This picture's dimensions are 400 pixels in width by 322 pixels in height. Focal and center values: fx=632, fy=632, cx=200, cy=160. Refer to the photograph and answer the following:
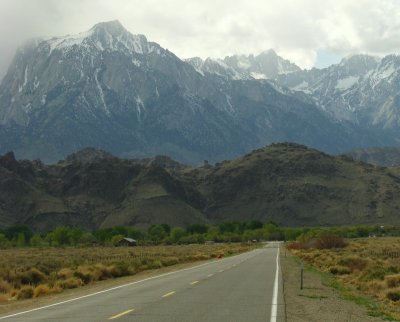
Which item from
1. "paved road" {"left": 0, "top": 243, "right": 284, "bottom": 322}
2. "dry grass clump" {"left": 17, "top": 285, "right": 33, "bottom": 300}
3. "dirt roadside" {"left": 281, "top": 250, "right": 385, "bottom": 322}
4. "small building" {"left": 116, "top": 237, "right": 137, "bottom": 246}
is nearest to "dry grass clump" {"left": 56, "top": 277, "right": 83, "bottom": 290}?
"dry grass clump" {"left": 17, "top": 285, "right": 33, "bottom": 300}

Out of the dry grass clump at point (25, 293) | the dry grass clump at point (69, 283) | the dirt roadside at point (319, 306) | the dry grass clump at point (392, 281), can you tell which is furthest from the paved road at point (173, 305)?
the dry grass clump at point (392, 281)

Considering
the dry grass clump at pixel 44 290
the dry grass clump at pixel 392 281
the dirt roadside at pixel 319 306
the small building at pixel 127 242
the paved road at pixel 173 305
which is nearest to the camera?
the paved road at pixel 173 305

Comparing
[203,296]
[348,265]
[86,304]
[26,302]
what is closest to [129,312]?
[86,304]

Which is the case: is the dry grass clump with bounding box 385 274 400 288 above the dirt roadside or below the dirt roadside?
above

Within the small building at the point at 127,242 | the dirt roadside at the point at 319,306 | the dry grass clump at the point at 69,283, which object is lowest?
the dirt roadside at the point at 319,306

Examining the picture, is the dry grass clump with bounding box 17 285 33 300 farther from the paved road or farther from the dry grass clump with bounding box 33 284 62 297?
the paved road

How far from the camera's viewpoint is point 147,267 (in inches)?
1997

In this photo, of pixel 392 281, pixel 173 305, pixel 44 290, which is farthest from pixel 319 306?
pixel 44 290

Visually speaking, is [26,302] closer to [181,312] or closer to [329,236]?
[181,312]

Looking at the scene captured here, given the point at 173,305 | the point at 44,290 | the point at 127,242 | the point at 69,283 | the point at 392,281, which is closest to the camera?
the point at 173,305

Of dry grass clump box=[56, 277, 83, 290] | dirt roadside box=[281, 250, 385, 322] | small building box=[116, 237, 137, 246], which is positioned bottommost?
dirt roadside box=[281, 250, 385, 322]

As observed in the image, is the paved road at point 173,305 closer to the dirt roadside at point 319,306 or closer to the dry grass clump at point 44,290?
the dirt roadside at point 319,306

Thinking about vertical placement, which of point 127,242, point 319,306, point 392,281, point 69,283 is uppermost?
point 127,242

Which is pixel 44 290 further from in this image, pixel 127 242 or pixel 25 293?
pixel 127 242
